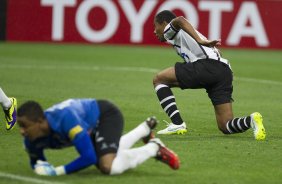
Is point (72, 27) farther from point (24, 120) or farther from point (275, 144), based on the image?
point (24, 120)

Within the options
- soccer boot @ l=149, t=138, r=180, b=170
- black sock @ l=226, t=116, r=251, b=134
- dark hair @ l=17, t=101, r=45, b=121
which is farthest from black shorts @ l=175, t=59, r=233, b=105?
dark hair @ l=17, t=101, r=45, b=121

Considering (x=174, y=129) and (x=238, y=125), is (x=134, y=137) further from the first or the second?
(x=238, y=125)

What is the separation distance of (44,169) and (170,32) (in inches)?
159

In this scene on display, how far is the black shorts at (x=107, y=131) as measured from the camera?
9.02 meters

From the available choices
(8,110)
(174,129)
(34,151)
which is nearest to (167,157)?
(34,151)

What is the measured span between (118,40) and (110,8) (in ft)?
3.82

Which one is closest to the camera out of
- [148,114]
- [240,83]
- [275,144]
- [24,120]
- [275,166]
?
[24,120]

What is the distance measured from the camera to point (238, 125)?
12.1m

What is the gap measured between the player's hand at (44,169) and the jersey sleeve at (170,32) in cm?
394

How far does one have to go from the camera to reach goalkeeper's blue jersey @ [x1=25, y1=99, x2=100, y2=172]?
8.59 meters

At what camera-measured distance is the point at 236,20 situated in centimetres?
2712

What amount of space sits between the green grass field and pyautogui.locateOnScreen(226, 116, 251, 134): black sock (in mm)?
137

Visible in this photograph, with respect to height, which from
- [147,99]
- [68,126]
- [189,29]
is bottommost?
[147,99]


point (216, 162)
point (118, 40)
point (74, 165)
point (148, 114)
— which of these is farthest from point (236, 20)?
point (74, 165)
